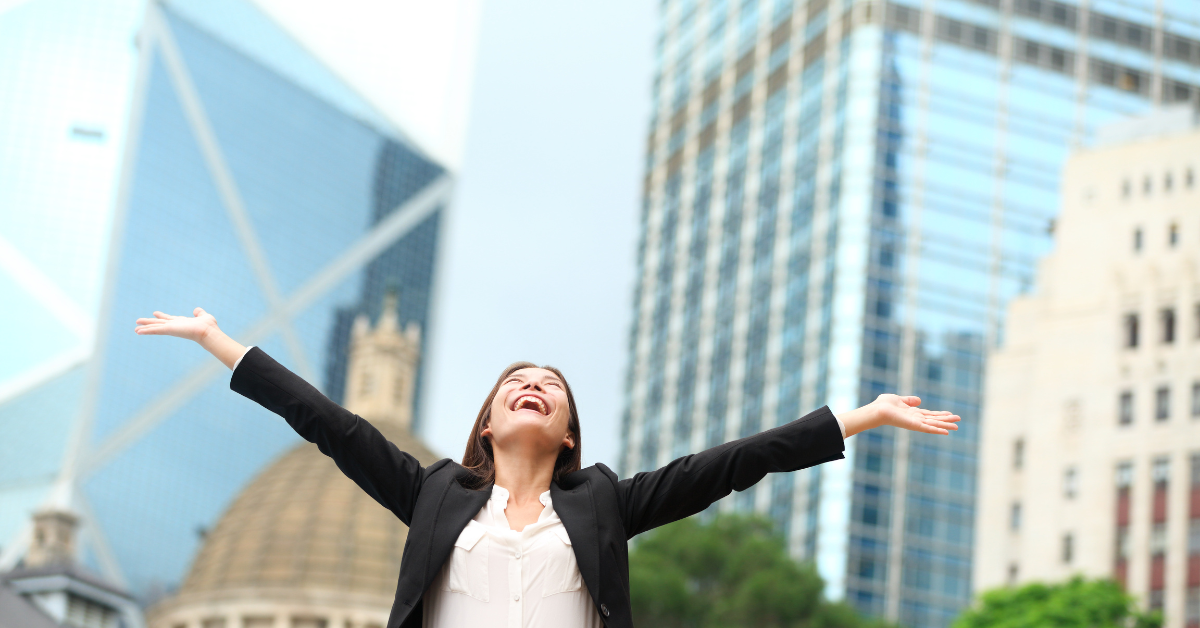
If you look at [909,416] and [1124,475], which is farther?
[1124,475]

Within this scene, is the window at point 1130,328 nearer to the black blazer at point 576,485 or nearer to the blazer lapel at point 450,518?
the black blazer at point 576,485

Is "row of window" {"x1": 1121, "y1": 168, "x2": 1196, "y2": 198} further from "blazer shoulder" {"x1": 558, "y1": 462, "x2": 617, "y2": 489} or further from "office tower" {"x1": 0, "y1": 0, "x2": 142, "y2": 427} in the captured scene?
"office tower" {"x1": 0, "y1": 0, "x2": 142, "y2": 427}

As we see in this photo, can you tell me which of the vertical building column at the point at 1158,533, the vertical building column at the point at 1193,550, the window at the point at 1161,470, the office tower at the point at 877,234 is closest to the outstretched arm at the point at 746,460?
the vertical building column at the point at 1193,550

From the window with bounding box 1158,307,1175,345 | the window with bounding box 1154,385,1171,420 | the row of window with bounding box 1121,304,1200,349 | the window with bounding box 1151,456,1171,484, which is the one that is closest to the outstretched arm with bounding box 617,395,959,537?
the window with bounding box 1151,456,1171,484

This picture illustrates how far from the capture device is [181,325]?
22.6 feet

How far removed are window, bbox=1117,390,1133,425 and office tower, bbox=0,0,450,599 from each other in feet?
318

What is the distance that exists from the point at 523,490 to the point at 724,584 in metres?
58.4

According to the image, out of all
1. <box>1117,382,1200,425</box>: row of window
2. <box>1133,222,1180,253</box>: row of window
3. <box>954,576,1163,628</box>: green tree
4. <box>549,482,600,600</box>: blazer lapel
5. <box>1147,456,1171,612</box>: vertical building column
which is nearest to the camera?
<box>549,482,600,600</box>: blazer lapel

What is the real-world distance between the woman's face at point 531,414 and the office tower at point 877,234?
8041cm

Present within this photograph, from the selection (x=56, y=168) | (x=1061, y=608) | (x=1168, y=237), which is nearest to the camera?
(x=1061, y=608)

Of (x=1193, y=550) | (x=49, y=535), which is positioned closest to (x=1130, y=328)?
(x=1193, y=550)

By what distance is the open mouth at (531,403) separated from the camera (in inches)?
272

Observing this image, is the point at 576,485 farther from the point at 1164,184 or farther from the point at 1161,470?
the point at 1164,184

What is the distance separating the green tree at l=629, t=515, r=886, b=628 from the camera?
61.6m
